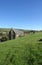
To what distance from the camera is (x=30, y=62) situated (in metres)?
28.2

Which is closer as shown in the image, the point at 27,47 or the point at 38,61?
the point at 38,61

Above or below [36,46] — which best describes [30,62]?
below

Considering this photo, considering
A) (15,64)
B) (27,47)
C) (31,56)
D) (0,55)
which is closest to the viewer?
(15,64)

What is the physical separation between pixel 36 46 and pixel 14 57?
6755 mm

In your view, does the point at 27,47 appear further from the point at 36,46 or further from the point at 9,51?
the point at 9,51

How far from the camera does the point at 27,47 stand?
115ft

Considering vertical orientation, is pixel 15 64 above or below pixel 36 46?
below

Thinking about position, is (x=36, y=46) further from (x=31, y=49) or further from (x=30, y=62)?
(x=30, y=62)

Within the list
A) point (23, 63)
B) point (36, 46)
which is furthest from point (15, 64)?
point (36, 46)

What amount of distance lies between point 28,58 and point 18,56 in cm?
234

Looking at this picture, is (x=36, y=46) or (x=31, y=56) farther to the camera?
(x=36, y=46)

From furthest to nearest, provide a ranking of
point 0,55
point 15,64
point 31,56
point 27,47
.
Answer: point 27,47 → point 0,55 → point 31,56 → point 15,64

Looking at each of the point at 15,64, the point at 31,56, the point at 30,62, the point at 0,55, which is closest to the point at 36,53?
the point at 31,56

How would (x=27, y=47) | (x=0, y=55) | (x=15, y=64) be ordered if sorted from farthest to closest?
(x=27, y=47) < (x=0, y=55) < (x=15, y=64)
